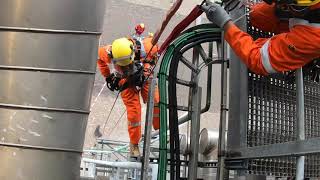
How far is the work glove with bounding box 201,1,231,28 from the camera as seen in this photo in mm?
3645

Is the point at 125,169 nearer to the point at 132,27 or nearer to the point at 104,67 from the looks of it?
the point at 104,67

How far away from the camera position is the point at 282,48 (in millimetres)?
3281

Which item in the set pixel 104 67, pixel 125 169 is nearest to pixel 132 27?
pixel 104 67

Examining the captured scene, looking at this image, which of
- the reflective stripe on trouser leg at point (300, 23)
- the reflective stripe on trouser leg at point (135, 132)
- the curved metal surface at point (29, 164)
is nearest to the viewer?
the curved metal surface at point (29, 164)

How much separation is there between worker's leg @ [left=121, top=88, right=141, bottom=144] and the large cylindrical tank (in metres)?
3.35

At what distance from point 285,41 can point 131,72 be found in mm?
3549

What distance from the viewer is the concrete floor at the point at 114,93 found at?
10824 mm

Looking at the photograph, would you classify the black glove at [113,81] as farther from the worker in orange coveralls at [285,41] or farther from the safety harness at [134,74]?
the worker in orange coveralls at [285,41]

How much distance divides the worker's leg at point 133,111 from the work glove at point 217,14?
3.08 metres

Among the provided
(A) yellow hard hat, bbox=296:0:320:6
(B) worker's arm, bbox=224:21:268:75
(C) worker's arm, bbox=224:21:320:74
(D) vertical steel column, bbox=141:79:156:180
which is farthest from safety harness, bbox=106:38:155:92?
(A) yellow hard hat, bbox=296:0:320:6

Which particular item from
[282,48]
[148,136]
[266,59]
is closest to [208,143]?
[148,136]

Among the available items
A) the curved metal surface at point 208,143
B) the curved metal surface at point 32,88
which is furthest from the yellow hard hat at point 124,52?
the curved metal surface at point 32,88

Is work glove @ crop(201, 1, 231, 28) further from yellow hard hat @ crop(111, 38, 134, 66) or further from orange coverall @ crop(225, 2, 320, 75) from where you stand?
yellow hard hat @ crop(111, 38, 134, 66)

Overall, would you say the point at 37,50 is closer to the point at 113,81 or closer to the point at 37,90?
the point at 37,90
